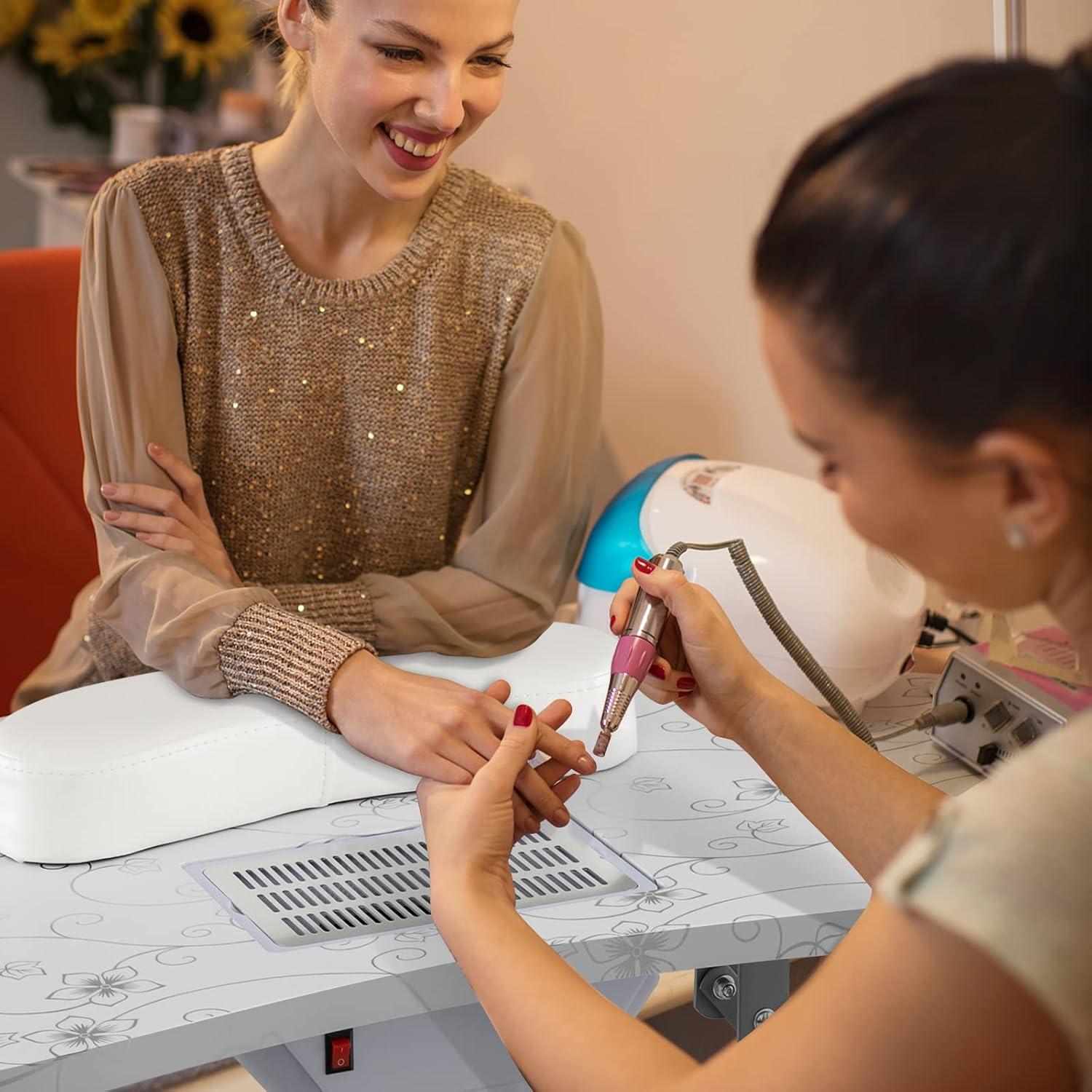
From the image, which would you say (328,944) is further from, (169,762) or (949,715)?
(949,715)

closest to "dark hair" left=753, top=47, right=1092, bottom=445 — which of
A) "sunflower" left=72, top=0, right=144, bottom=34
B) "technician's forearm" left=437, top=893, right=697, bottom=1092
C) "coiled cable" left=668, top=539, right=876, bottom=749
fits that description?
"technician's forearm" left=437, top=893, right=697, bottom=1092

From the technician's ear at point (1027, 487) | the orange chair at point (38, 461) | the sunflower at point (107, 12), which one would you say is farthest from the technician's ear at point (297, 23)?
the sunflower at point (107, 12)

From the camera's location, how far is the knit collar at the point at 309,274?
1426mm

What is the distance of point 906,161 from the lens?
1.84ft

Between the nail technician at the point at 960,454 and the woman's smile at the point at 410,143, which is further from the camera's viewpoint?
the woman's smile at the point at 410,143

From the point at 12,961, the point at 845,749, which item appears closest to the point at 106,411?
the point at 12,961

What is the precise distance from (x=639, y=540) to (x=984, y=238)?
96 cm

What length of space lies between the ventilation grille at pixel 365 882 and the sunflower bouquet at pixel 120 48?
9.62 ft

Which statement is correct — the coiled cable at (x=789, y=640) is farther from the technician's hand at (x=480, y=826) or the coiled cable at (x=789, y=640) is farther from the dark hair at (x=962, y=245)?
the dark hair at (x=962, y=245)

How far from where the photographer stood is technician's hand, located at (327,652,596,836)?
104 cm

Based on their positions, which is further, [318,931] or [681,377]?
[681,377]

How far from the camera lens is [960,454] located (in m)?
0.58

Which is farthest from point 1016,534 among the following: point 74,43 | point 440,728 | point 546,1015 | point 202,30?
point 74,43

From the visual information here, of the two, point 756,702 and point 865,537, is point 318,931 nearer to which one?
point 756,702
